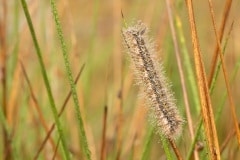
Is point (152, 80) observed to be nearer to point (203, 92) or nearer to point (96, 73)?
point (203, 92)

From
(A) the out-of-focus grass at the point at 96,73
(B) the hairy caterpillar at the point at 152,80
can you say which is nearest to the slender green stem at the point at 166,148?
(B) the hairy caterpillar at the point at 152,80

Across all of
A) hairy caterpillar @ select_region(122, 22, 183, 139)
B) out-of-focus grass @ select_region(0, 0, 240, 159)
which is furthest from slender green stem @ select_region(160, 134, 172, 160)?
out-of-focus grass @ select_region(0, 0, 240, 159)

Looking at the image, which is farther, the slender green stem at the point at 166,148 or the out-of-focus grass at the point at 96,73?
the out-of-focus grass at the point at 96,73

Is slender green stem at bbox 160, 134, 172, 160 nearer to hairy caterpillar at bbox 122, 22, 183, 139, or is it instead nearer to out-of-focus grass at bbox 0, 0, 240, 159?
hairy caterpillar at bbox 122, 22, 183, 139

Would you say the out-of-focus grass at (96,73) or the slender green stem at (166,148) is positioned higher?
the out-of-focus grass at (96,73)

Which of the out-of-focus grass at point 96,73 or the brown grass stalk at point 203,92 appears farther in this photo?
Result: the out-of-focus grass at point 96,73

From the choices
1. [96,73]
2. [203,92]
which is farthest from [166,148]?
[96,73]

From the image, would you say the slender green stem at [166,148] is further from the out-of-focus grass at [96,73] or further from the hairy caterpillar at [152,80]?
the out-of-focus grass at [96,73]

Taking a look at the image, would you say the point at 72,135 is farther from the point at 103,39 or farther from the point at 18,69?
the point at 103,39
